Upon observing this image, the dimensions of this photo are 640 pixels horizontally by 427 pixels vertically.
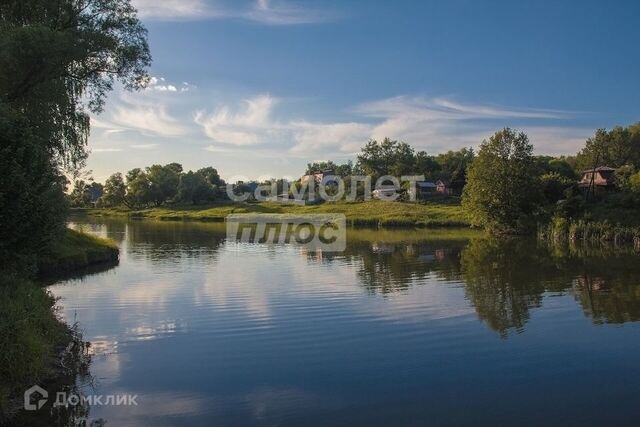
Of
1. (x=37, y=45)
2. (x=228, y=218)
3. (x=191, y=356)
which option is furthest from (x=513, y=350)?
(x=228, y=218)

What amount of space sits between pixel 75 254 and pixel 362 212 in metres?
61.0

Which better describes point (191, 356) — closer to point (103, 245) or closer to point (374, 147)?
point (103, 245)

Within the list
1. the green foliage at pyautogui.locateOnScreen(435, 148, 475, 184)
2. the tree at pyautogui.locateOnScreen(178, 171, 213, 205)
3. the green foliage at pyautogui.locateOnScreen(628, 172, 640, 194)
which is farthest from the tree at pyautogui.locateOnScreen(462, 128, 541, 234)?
the tree at pyautogui.locateOnScreen(178, 171, 213, 205)

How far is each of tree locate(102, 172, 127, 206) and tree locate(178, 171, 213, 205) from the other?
67.7 ft

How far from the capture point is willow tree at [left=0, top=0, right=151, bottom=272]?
594 inches

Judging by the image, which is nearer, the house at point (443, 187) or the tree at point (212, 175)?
the house at point (443, 187)

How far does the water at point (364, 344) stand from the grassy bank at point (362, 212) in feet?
155

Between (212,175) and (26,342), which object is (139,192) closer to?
(212,175)

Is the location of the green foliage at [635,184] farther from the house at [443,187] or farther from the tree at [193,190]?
the tree at [193,190]

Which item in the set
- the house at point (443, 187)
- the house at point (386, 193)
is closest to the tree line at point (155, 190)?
the house at point (386, 193)

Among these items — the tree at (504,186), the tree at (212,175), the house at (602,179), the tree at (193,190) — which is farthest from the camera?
the tree at (212,175)

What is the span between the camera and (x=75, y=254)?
114ft

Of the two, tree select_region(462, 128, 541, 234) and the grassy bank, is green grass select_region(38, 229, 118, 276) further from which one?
the grassy bank

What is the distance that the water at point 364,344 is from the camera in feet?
37.5
